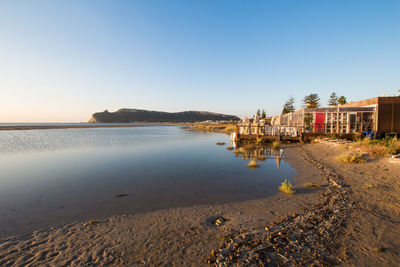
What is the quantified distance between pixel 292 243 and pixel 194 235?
2000mm

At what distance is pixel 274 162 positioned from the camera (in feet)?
38.1

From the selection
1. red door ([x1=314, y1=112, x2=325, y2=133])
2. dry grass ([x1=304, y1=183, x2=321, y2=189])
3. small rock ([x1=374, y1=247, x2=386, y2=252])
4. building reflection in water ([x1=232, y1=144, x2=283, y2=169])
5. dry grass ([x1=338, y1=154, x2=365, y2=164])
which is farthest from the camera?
red door ([x1=314, y1=112, x2=325, y2=133])

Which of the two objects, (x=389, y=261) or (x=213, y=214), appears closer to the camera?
(x=389, y=261)

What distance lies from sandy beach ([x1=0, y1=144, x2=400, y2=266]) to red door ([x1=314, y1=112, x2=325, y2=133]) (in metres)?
15.4

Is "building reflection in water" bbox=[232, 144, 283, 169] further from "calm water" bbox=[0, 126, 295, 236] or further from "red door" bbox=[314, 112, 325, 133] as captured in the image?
"red door" bbox=[314, 112, 325, 133]

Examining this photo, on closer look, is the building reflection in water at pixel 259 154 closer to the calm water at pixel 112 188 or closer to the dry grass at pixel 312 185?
the calm water at pixel 112 188

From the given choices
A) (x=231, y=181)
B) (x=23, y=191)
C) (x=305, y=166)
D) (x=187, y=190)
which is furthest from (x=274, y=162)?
(x=23, y=191)

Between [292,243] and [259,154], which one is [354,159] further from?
[292,243]

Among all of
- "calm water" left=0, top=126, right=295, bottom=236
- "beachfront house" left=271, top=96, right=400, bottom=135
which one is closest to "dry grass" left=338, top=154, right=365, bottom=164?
"calm water" left=0, top=126, right=295, bottom=236

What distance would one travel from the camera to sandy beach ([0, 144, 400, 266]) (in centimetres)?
327

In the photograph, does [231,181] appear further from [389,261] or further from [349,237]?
[389,261]

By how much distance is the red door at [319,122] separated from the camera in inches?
778

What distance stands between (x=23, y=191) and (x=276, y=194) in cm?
974

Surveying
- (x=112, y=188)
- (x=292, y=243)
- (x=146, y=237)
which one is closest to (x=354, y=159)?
(x=292, y=243)
